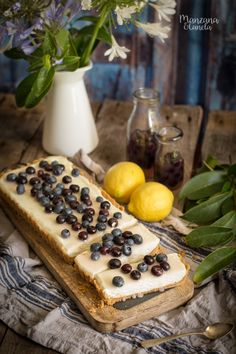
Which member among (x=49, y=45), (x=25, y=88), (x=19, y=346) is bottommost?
(x=19, y=346)

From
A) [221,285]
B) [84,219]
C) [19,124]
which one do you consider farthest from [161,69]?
[221,285]

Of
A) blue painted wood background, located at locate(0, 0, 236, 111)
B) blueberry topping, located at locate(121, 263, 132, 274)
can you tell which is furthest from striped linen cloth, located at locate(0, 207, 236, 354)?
blue painted wood background, located at locate(0, 0, 236, 111)

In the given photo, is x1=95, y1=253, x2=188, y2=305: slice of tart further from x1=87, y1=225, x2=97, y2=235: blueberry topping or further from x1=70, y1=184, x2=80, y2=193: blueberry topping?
x1=70, y1=184, x2=80, y2=193: blueberry topping

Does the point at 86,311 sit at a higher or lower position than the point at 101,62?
lower

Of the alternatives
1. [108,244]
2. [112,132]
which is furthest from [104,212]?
[112,132]

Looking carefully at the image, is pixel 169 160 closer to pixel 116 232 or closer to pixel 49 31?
pixel 116 232

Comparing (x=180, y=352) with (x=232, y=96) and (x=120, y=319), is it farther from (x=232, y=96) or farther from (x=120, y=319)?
(x=232, y=96)

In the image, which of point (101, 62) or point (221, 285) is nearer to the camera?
point (221, 285)
